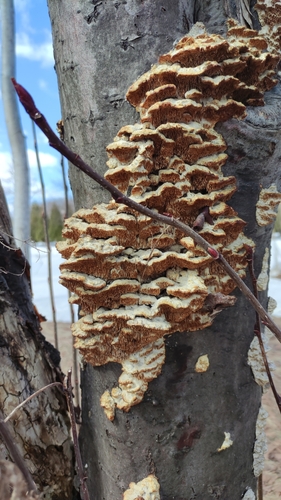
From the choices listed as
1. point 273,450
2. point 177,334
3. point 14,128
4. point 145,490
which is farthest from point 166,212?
point 14,128

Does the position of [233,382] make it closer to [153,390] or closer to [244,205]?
[153,390]

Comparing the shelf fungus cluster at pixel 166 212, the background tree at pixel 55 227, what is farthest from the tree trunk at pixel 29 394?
the background tree at pixel 55 227

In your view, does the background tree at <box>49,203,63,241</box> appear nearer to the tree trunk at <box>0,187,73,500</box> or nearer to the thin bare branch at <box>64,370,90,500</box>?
the tree trunk at <box>0,187,73,500</box>

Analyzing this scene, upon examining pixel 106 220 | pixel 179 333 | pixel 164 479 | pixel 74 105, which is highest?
pixel 74 105

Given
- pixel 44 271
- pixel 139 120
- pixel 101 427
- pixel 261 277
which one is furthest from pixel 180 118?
pixel 44 271

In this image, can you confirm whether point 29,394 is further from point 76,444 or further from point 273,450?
point 273,450

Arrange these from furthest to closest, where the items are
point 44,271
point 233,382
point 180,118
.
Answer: point 44,271
point 233,382
point 180,118

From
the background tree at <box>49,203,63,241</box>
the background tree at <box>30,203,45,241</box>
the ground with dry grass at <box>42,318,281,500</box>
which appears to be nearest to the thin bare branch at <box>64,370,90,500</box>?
the ground with dry grass at <box>42,318,281,500</box>
